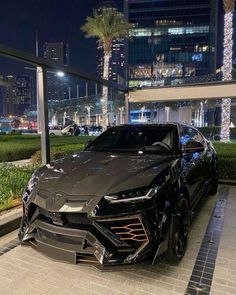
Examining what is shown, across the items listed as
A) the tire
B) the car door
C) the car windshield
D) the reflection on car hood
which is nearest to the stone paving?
the tire

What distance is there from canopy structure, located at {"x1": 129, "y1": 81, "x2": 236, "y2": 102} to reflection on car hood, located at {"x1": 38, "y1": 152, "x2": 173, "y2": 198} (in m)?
6.72

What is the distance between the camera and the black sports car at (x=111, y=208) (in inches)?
118

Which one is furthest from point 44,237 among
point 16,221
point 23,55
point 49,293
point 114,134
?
point 23,55

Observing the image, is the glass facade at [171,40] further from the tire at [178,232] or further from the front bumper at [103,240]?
the front bumper at [103,240]

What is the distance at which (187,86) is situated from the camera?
1050cm

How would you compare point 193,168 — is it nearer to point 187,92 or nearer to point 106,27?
point 187,92

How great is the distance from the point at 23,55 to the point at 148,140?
3.13 meters

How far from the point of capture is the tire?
3.37 m

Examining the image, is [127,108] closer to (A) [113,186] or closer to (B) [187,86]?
(B) [187,86]

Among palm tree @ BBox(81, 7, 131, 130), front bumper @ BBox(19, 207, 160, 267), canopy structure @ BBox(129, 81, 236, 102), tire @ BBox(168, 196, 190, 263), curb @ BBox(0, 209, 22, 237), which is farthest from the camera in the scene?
palm tree @ BBox(81, 7, 131, 130)

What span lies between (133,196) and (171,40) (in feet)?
307

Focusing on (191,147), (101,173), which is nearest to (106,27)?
(191,147)

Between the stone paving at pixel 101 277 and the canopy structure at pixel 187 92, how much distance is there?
707 cm

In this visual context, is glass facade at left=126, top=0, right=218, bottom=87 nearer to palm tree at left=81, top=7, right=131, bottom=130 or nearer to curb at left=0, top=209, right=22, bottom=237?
palm tree at left=81, top=7, right=131, bottom=130
